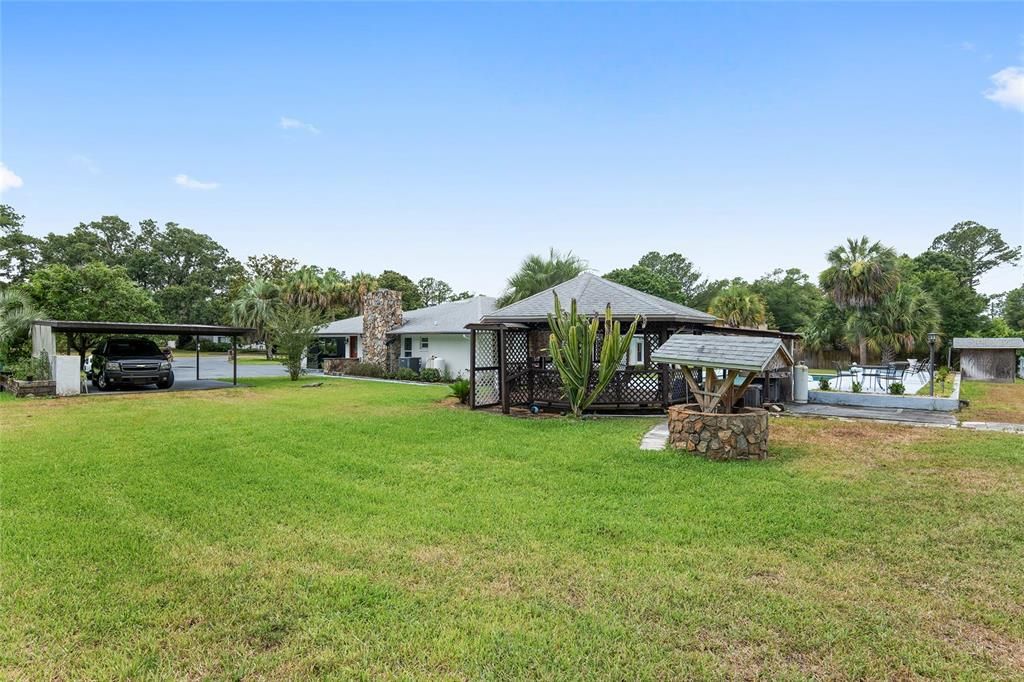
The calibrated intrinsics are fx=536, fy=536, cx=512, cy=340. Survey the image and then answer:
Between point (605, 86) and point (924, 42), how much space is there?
7107 mm

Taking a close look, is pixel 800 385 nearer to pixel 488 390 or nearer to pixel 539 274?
pixel 488 390

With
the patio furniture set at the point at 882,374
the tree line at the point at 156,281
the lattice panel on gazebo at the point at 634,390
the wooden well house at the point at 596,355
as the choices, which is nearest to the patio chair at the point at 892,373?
the patio furniture set at the point at 882,374

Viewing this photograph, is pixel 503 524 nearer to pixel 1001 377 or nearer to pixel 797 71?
pixel 797 71

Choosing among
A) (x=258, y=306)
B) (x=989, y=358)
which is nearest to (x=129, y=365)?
(x=258, y=306)

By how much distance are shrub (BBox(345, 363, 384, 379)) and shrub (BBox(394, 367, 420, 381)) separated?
3.47 ft

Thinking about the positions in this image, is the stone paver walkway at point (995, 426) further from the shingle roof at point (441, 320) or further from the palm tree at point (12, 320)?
the palm tree at point (12, 320)

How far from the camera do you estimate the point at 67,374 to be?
15.1 metres

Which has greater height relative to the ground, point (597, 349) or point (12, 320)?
point (12, 320)

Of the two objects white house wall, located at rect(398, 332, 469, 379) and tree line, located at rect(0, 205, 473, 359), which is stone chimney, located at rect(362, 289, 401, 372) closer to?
white house wall, located at rect(398, 332, 469, 379)

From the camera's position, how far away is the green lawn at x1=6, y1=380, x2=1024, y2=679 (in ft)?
9.20

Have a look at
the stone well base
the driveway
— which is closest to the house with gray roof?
the driveway

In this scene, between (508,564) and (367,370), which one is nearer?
(508,564)

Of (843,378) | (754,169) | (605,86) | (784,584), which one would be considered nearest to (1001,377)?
(843,378)

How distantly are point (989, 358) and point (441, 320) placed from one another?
23425 millimetres
